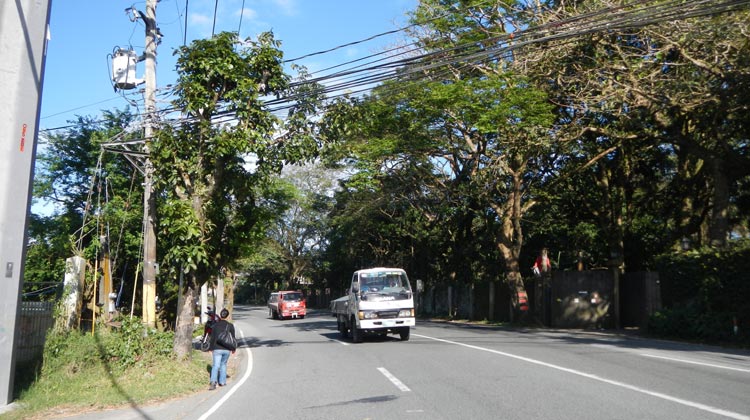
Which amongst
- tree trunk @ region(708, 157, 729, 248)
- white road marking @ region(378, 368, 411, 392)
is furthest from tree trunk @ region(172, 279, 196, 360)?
tree trunk @ region(708, 157, 729, 248)

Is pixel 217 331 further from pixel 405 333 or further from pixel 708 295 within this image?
pixel 708 295

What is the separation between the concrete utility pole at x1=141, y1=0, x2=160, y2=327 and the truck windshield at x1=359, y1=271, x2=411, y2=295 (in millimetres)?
7169

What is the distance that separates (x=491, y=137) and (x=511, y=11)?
16.8 ft

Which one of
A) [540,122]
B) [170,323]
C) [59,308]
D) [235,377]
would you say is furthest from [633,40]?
[170,323]

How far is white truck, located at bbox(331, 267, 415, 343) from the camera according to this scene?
18.8 metres

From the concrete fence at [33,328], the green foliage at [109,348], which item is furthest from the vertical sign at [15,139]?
the concrete fence at [33,328]

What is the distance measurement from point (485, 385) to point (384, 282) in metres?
9.81

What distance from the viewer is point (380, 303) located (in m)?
19.0

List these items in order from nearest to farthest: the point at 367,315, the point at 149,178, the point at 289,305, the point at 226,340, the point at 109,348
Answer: the point at 226,340, the point at 109,348, the point at 149,178, the point at 367,315, the point at 289,305

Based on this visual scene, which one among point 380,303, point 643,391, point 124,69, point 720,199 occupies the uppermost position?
point 124,69

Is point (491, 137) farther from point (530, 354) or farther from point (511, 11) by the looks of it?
point (530, 354)

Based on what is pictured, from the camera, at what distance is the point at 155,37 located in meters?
14.8

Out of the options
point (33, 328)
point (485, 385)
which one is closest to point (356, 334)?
point (33, 328)

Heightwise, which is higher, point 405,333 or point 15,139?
point 15,139
